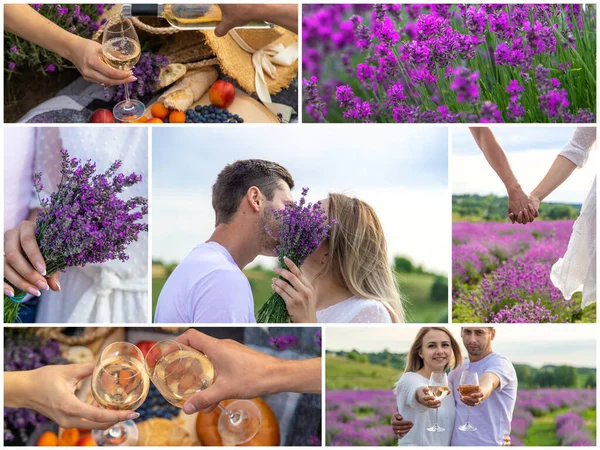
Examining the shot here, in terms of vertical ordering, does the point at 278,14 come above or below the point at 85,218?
above

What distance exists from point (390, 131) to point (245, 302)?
2.62 ft

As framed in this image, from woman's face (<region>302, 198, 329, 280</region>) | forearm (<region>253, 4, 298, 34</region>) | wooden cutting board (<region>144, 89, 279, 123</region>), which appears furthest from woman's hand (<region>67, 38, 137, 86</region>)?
woman's face (<region>302, 198, 329, 280</region>)

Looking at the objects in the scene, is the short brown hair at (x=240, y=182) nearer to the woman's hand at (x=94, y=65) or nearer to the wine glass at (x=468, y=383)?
the woman's hand at (x=94, y=65)

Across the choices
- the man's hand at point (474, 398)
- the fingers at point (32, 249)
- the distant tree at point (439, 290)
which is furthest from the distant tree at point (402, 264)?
the fingers at point (32, 249)

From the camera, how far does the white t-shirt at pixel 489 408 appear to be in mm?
2719

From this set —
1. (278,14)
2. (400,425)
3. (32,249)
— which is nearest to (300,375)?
(400,425)

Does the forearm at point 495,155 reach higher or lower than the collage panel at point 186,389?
higher

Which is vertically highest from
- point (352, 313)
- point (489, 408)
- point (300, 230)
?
point (300, 230)

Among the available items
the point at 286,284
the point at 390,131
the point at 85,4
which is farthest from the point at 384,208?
the point at 85,4

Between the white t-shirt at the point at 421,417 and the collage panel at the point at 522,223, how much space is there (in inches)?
11.0

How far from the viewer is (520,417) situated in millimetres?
2752

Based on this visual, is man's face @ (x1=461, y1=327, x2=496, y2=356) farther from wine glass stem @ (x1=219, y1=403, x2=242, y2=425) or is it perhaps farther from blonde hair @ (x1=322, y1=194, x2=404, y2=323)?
wine glass stem @ (x1=219, y1=403, x2=242, y2=425)

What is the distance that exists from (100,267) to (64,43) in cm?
80

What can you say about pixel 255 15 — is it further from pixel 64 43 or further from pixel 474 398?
pixel 474 398
